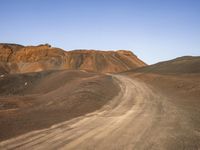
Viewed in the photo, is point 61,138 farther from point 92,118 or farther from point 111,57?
point 111,57

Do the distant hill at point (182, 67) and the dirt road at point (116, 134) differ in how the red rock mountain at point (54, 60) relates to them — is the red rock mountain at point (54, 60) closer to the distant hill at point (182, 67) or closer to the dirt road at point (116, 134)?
the distant hill at point (182, 67)

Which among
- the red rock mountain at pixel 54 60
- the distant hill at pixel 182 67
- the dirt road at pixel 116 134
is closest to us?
the dirt road at pixel 116 134

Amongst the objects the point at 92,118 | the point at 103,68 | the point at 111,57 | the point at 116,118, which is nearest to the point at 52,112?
the point at 92,118

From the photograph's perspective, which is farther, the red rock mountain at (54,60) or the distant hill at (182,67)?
the red rock mountain at (54,60)

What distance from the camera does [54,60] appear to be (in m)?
139

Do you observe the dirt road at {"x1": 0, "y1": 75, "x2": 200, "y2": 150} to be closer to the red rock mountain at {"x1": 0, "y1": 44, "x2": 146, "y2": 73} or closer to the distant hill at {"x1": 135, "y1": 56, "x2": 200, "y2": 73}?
the distant hill at {"x1": 135, "y1": 56, "x2": 200, "y2": 73}

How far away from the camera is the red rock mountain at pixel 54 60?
135125 millimetres

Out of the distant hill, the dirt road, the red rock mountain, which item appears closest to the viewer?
the dirt road

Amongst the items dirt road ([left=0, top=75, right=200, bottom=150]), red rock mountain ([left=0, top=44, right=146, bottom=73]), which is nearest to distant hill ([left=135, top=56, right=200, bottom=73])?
dirt road ([left=0, top=75, right=200, bottom=150])

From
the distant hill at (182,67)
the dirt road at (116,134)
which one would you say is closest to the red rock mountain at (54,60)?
the distant hill at (182,67)

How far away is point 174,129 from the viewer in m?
11.8

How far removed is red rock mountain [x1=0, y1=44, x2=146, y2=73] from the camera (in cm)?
13512

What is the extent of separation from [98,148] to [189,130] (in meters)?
4.71

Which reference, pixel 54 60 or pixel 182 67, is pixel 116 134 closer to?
pixel 182 67
